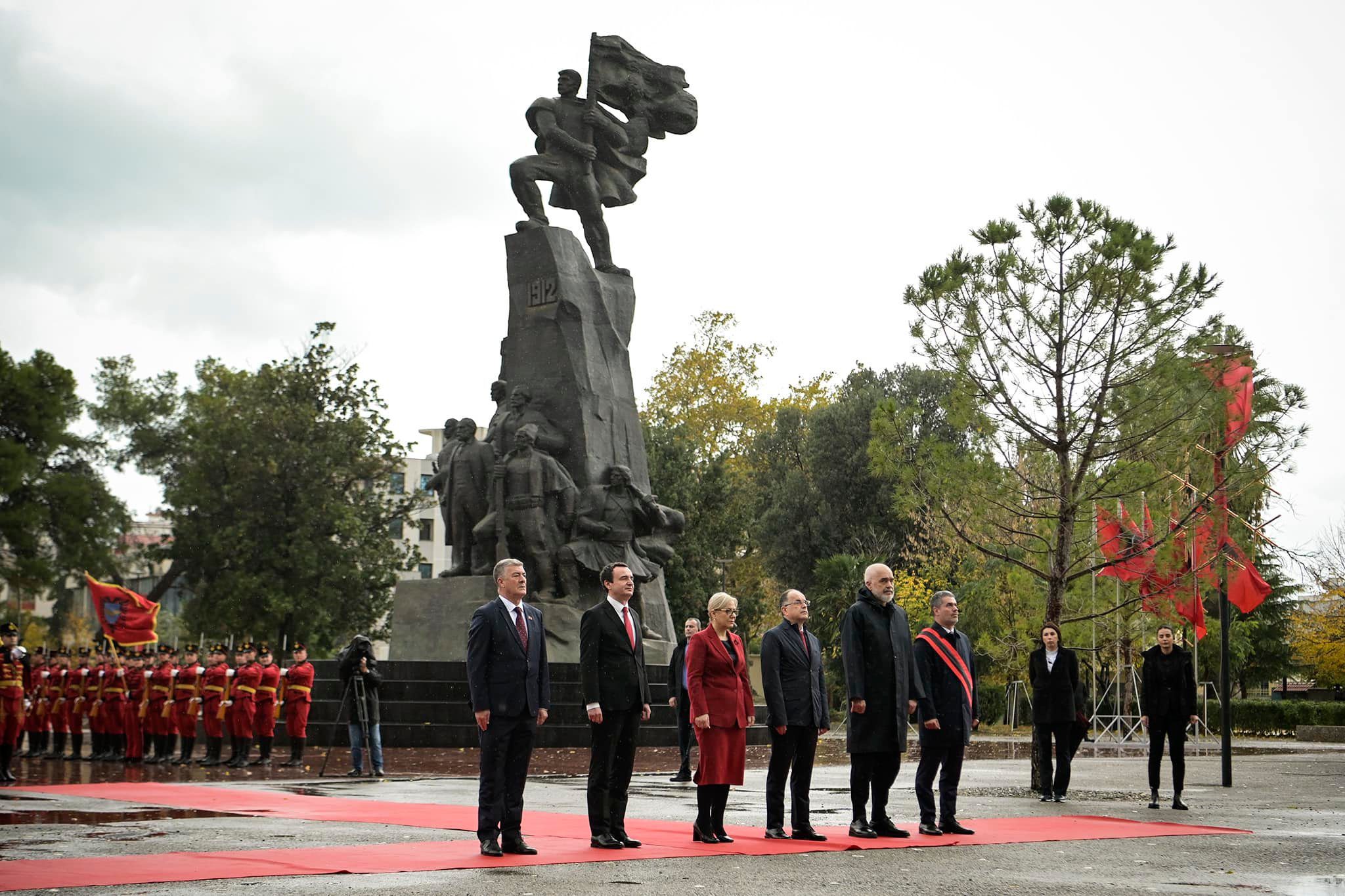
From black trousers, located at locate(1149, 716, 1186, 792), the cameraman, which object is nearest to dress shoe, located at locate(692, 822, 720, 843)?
black trousers, located at locate(1149, 716, 1186, 792)

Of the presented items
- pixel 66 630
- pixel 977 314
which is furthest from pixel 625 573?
pixel 66 630

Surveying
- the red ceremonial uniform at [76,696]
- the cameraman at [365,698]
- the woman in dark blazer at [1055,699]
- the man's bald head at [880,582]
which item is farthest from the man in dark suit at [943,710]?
the red ceremonial uniform at [76,696]

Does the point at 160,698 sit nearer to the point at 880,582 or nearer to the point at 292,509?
the point at 880,582

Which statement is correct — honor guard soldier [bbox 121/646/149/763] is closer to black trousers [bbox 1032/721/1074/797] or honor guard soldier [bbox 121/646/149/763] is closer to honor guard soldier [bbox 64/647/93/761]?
honor guard soldier [bbox 64/647/93/761]

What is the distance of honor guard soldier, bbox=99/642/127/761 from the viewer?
69.8 feet

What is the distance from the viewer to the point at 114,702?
21.5 m

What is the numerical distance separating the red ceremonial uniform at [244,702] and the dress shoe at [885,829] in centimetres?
1070

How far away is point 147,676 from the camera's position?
20547mm

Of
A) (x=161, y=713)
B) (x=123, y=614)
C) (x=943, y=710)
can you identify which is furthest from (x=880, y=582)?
(x=123, y=614)

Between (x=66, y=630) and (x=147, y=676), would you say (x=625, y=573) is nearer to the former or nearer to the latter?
(x=147, y=676)

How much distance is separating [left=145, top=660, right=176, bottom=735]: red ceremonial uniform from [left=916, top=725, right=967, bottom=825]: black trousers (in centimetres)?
1215

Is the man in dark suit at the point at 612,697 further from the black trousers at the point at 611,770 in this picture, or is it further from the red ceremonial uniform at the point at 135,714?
the red ceremonial uniform at the point at 135,714

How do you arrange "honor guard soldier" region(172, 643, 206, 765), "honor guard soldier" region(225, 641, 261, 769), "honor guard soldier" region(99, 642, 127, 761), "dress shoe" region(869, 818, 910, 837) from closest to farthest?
"dress shoe" region(869, 818, 910, 837)
"honor guard soldier" region(225, 641, 261, 769)
"honor guard soldier" region(172, 643, 206, 765)
"honor guard soldier" region(99, 642, 127, 761)

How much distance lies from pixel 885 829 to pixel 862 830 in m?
0.22
